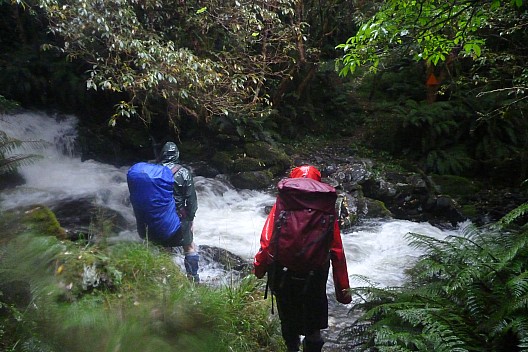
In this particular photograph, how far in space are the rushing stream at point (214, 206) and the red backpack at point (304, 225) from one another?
2.33 meters

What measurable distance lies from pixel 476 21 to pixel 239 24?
6.09m

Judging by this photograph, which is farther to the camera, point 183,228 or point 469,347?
point 183,228

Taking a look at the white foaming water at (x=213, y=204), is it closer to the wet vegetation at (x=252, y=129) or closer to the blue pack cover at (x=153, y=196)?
the wet vegetation at (x=252, y=129)

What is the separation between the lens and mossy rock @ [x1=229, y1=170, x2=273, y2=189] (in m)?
11.2

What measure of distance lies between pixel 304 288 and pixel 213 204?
6.83 meters

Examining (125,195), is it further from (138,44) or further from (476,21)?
(476,21)

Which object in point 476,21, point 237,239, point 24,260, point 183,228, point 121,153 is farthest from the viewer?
point 121,153

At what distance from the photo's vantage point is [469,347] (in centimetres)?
302

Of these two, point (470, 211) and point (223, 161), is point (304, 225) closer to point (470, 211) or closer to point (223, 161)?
point (470, 211)

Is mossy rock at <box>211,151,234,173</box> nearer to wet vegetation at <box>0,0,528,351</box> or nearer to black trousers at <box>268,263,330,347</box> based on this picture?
wet vegetation at <box>0,0,528,351</box>

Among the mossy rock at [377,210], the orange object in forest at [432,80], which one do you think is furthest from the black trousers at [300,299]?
the orange object in forest at [432,80]

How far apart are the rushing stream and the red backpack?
2.33m

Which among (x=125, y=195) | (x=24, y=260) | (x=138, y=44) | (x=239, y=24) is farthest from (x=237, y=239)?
(x=24, y=260)

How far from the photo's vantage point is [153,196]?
467 cm
